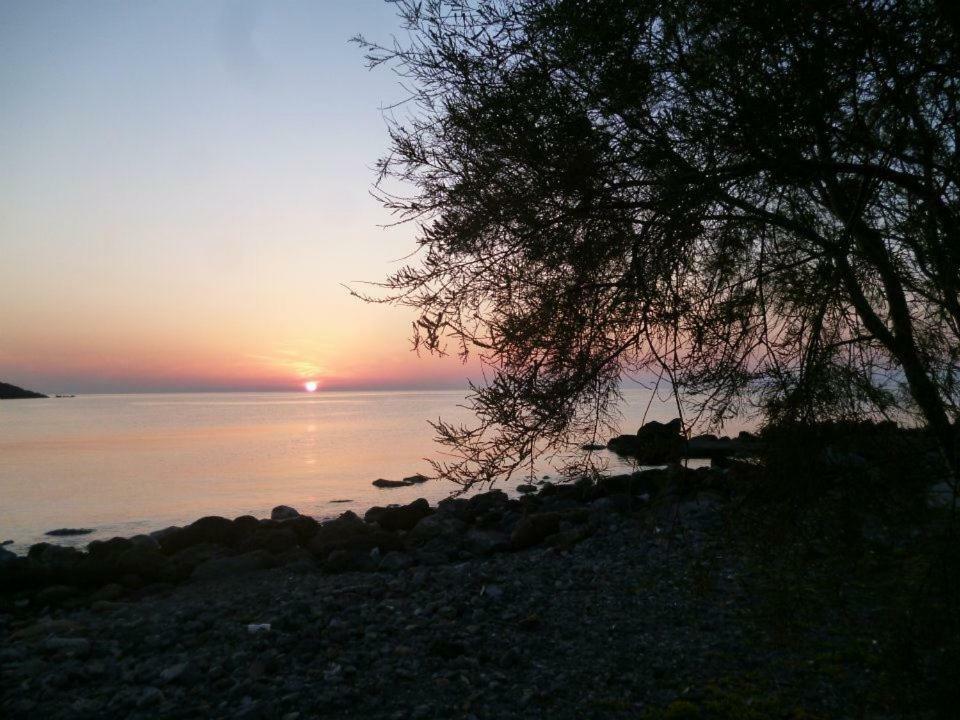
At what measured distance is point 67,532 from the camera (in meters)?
16.0

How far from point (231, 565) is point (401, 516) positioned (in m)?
3.99

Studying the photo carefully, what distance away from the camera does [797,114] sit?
367 cm

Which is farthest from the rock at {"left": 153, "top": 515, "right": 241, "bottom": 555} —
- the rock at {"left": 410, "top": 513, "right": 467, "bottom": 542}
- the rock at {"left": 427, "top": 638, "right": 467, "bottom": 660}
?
the rock at {"left": 427, "top": 638, "right": 467, "bottom": 660}

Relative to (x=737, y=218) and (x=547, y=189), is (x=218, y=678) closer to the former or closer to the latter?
(x=547, y=189)

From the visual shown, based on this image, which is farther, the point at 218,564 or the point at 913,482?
the point at 218,564

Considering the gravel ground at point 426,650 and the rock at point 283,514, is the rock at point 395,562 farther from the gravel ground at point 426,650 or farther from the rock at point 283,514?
the rock at point 283,514

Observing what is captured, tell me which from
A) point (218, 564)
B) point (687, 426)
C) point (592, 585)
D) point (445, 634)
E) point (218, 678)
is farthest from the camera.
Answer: point (218, 564)

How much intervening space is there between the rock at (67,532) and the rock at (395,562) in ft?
30.6

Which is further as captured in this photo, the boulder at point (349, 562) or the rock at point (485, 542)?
the rock at point (485, 542)

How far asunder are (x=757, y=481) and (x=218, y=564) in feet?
28.7

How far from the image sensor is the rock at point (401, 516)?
13953 millimetres

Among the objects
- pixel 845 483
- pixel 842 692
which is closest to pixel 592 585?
pixel 842 692

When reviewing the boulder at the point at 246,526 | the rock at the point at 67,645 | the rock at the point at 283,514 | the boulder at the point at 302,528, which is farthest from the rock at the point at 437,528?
the rock at the point at 67,645

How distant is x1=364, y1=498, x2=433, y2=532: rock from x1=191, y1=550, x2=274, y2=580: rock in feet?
10.5
